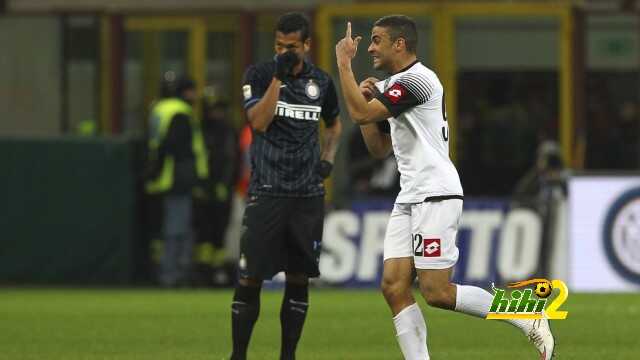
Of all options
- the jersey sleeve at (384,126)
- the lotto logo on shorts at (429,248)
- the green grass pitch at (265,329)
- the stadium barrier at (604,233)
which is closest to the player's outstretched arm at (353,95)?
the jersey sleeve at (384,126)

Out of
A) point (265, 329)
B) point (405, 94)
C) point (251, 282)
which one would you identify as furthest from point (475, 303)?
point (265, 329)

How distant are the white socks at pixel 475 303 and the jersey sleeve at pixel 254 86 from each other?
176 cm

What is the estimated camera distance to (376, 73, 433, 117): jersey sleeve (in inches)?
362

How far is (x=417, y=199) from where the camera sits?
9352 millimetres

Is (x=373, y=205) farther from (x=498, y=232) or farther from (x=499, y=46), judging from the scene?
(x=499, y=46)

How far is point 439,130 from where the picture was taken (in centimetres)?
938

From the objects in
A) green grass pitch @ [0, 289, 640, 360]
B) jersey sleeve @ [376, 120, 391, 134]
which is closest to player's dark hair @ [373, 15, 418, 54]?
jersey sleeve @ [376, 120, 391, 134]

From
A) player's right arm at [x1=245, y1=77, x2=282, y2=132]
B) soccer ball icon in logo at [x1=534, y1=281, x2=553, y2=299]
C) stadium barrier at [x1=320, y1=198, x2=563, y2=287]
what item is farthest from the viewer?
stadium barrier at [x1=320, y1=198, x2=563, y2=287]

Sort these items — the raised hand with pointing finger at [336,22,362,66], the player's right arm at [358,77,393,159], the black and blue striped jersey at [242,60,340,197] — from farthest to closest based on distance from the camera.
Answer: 1. the black and blue striped jersey at [242,60,340,197]
2. the player's right arm at [358,77,393,159]
3. the raised hand with pointing finger at [336,22,362,66]

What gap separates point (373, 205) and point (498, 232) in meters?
1.35

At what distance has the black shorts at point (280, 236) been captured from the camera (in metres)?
10.3

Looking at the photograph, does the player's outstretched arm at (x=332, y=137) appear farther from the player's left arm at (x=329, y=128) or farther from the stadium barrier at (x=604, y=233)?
the stadium barrier at (x=604, y=233)

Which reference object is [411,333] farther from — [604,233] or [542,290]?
[604,233]

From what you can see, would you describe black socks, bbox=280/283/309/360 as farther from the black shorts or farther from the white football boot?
the white football boot
